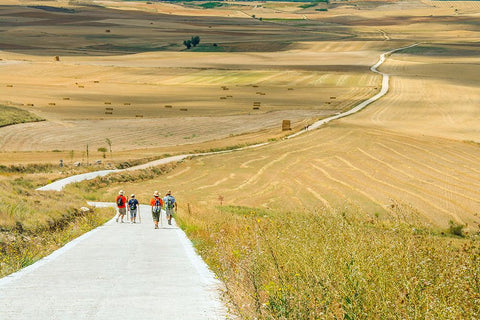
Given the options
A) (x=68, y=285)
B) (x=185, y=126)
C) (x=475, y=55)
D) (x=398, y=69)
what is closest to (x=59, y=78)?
(x=185, y=126)

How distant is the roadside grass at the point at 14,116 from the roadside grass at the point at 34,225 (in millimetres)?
38400

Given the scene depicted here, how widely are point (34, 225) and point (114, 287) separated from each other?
11.1 m

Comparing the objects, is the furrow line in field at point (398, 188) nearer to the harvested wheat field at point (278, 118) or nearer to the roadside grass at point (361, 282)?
the harvested wheat field at point (278, 118)

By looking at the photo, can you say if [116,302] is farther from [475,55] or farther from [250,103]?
[475,55]

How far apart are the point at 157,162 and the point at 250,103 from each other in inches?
1365

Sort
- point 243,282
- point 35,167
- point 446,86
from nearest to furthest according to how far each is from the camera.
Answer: point 243,282 < point 35,167 < point 446,86

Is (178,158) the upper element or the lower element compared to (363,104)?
upper

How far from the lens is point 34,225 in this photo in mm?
20109

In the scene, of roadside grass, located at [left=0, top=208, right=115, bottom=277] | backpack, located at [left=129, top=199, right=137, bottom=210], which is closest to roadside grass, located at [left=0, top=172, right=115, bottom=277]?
roadside grass, located at [left=0, top=208, right=115, bottom=277]

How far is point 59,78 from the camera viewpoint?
111938mm

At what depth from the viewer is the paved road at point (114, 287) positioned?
26.5 ft

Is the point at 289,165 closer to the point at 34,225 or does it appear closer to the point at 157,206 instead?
the point at 157,206

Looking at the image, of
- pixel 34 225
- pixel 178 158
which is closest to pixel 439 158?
pixel 178 158

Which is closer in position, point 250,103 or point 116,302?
point 116,302
